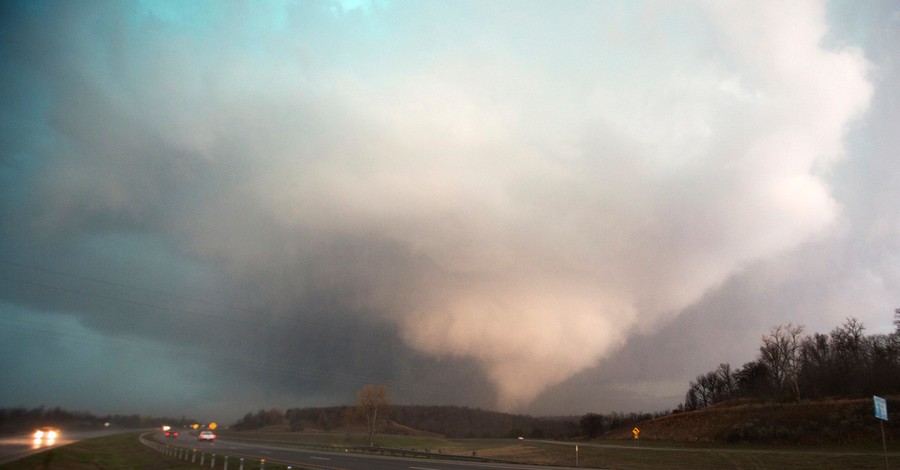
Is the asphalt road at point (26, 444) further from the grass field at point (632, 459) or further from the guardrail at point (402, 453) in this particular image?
the guardrail at point (402, 453)

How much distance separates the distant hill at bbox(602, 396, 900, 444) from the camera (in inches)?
2527

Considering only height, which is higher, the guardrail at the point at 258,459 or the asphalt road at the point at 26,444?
the asphalt road at the point at 26,444

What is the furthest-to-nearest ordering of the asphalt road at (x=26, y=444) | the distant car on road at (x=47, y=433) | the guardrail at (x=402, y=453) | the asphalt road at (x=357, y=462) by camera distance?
the guardrail at (x=402, y=453) < the asphalt road at (x=357, y=462) < the distant car on road at (x=47, y=433) < the asphalt road at (x=26, y=444)

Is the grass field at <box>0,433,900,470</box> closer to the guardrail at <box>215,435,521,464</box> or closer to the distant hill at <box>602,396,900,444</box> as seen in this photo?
the guardrail at <box>215,435,521,464</box>

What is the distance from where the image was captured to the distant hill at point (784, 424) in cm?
6419

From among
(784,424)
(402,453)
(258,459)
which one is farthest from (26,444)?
(784,424)

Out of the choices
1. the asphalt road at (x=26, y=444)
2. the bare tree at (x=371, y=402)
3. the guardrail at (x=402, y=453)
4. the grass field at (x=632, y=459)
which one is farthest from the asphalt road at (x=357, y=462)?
the bare tree at (x=371, y=402)

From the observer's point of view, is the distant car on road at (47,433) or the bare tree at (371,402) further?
the bare tree at (371,402)

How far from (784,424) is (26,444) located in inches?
3605

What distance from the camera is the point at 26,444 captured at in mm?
32156

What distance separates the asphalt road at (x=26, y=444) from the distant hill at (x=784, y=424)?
81558mm

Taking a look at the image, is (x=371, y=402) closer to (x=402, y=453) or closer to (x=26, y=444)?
(x=402, y=453)

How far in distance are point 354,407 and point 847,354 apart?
120m

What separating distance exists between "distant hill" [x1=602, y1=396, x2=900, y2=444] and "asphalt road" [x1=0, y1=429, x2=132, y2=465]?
81558 mm
